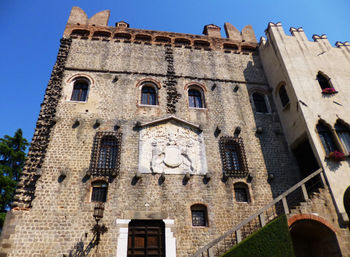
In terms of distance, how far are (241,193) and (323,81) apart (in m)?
8.10

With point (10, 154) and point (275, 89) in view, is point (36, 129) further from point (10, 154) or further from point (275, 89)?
point (275, 89)

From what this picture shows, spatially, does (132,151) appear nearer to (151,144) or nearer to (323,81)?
(151,144)

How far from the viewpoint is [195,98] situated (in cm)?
1559

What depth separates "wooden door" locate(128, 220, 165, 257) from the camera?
33.9 feet

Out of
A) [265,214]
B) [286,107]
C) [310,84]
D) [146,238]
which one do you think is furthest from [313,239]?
[310,84]

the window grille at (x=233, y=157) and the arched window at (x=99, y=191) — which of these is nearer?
the arched window at (x=99, y=191)

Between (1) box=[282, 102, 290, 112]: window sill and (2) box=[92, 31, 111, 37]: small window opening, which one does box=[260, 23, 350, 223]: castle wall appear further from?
→ (2) box=[92, 31, 111, 37]: small window opening

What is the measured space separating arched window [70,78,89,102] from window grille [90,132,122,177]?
2899 mm

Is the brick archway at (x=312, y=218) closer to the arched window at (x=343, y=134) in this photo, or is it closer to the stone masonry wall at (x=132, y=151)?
the stone masonry wall at (x=132, y=151)

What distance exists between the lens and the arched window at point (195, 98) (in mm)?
15281

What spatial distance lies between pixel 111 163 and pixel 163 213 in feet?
11.4

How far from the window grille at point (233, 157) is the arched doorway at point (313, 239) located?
3.31m

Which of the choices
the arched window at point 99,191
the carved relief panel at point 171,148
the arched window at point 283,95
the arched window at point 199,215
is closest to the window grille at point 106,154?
the arched window at point 99,191

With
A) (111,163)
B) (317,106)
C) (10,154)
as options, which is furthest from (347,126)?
(10,154)
